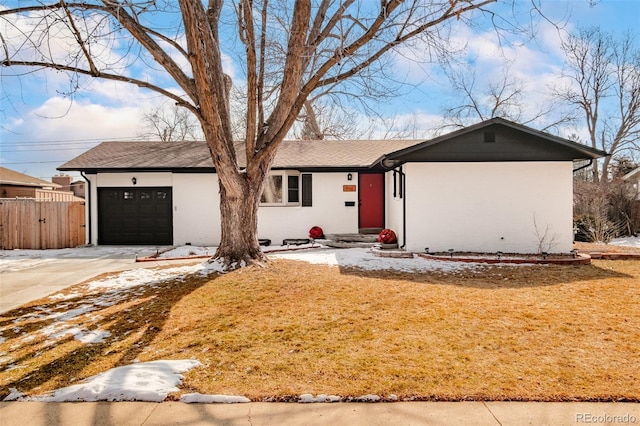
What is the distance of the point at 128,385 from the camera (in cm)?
295

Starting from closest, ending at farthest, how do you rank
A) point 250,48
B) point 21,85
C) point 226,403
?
point 226,403 → point 21,85 → point 250,48

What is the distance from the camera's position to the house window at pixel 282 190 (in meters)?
13.3

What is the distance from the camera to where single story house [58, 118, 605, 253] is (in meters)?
9.85

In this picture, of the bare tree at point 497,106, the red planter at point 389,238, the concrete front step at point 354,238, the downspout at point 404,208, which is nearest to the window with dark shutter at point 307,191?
the concrete front step at point 354,238

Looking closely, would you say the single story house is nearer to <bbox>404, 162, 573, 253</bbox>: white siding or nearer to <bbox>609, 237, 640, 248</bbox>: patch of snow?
<bbox>404, 162, 573, 253</bbox>: white siding

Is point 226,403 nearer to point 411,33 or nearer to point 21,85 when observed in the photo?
point 411,33

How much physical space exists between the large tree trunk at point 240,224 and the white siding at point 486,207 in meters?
4.26

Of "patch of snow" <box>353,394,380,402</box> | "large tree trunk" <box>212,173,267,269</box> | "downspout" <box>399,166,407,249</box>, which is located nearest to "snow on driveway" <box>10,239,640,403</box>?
"patch of snow" <box>353,394,380,402</box>

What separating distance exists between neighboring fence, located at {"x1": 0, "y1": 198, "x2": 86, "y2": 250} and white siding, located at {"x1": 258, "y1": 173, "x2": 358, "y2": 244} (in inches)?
264

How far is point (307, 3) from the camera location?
23.4 feet

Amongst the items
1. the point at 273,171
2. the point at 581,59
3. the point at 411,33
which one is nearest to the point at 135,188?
the point at 273,171

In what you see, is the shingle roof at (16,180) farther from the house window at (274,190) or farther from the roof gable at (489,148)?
the roof gable at (489,148)

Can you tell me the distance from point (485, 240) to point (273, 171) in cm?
709

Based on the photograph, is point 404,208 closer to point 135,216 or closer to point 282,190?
point 282,190
